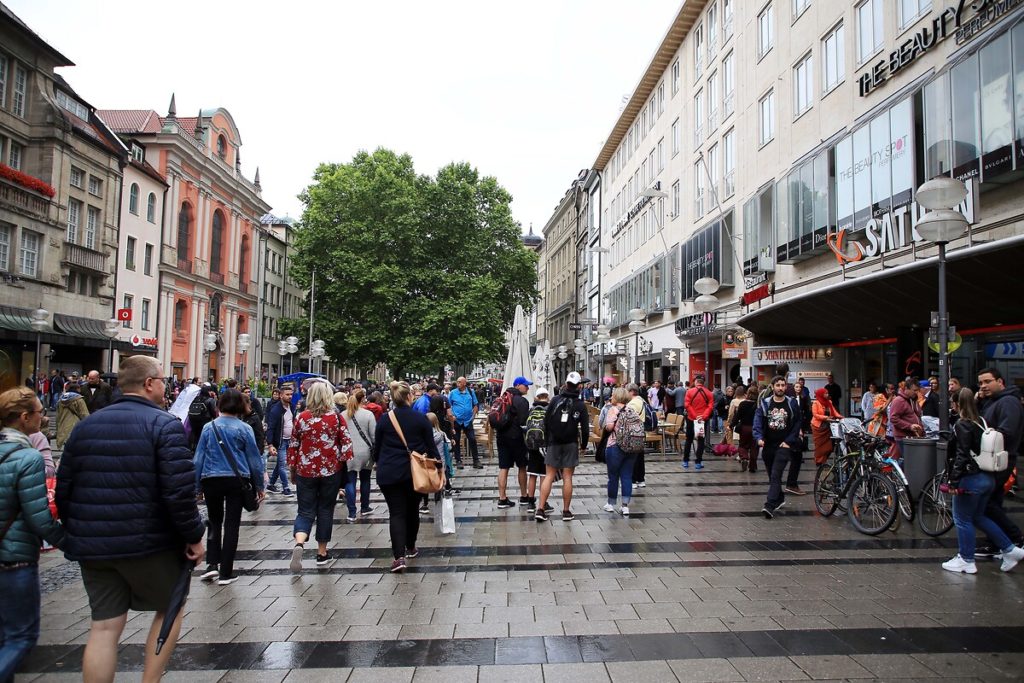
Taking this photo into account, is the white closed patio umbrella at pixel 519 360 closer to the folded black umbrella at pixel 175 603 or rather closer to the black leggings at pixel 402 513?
the black leggings at pixel 402 513

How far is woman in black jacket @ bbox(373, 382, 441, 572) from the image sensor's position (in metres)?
7.17

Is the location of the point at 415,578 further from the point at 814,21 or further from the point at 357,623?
the point at 814,21

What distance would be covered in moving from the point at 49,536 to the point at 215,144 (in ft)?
179

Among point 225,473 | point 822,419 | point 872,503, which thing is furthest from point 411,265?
point 225,473

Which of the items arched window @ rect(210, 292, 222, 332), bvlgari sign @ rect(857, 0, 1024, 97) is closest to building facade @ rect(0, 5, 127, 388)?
arched window @ rect(210, 292, 222, 332)

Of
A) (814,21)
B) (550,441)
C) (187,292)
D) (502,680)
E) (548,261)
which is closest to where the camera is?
(502,680)

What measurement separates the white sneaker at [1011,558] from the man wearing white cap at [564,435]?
4.52 metres

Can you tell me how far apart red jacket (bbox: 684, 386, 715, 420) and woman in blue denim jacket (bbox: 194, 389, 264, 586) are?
1050 centimetres

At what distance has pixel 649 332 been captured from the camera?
40.8 meters

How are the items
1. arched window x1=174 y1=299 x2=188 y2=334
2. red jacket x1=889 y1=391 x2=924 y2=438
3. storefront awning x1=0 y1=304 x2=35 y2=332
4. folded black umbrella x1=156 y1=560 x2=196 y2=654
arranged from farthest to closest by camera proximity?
arched window x1=174 y1=299 x2=188 y2=334
storefront awning x1=0 y1=304 x2=35 y2=332
red jacket x1=889 y1=391 x2=924 y2=438
folded black umbrella x1=156 y1=560 x2=196 y2=654

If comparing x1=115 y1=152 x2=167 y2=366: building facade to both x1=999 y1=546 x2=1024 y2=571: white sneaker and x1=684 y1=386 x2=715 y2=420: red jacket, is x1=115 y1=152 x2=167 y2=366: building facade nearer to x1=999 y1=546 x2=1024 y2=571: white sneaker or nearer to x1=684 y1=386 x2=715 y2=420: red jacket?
x1=684 y1=386 x2=715 y2=420: red jacket

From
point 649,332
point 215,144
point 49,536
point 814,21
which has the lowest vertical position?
point 49,536

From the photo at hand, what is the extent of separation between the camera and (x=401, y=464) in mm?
7258

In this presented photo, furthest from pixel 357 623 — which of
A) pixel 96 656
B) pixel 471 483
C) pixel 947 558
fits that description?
pixel 471 483
